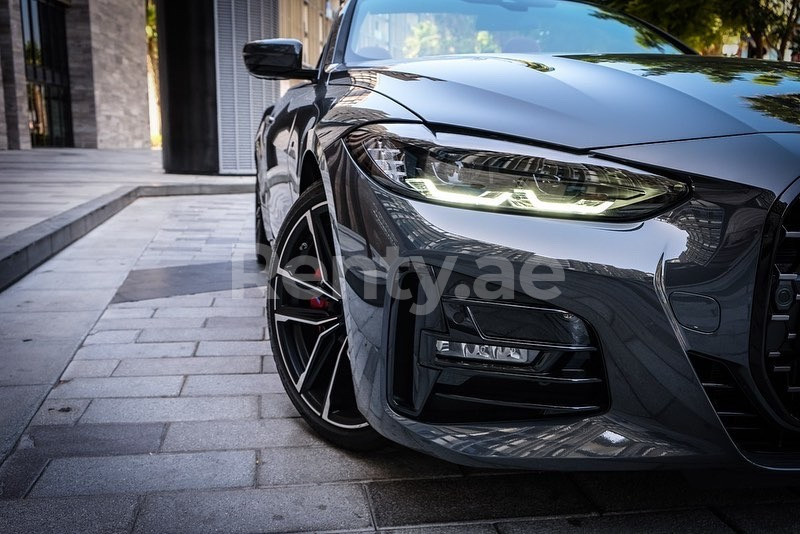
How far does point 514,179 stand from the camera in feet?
5.62

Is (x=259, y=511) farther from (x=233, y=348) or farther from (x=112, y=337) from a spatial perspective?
(x=112, y=337)

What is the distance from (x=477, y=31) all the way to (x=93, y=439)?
2.15 m

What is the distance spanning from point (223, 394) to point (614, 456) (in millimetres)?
1696

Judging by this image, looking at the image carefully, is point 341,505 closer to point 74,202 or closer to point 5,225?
point 5,225

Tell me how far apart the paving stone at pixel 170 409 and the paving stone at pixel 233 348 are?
601 mm

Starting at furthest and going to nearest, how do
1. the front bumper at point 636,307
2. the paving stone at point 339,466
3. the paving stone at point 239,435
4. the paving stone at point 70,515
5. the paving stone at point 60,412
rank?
the paving stone at point 60,412 → the paving stone at point 239,435 → the paving stone at point 339,466 → the paving stone at point 70,515 → the front bumper at point 636,307

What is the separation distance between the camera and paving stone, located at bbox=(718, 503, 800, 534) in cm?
192

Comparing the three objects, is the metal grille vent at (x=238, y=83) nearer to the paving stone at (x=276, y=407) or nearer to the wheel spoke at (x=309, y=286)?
the paving stone at (x=276, y=407)

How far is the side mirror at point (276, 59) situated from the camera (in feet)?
10.4

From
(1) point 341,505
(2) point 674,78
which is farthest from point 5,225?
(2) point 674,78

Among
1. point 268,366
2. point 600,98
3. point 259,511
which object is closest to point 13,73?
point 268,366

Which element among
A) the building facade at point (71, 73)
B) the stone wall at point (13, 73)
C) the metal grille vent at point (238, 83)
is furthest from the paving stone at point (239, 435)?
the stone wall at point (13, 73)

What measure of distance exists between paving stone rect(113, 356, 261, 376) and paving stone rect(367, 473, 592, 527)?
126 cm

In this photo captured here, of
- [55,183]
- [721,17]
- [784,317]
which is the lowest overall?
[55,183]
